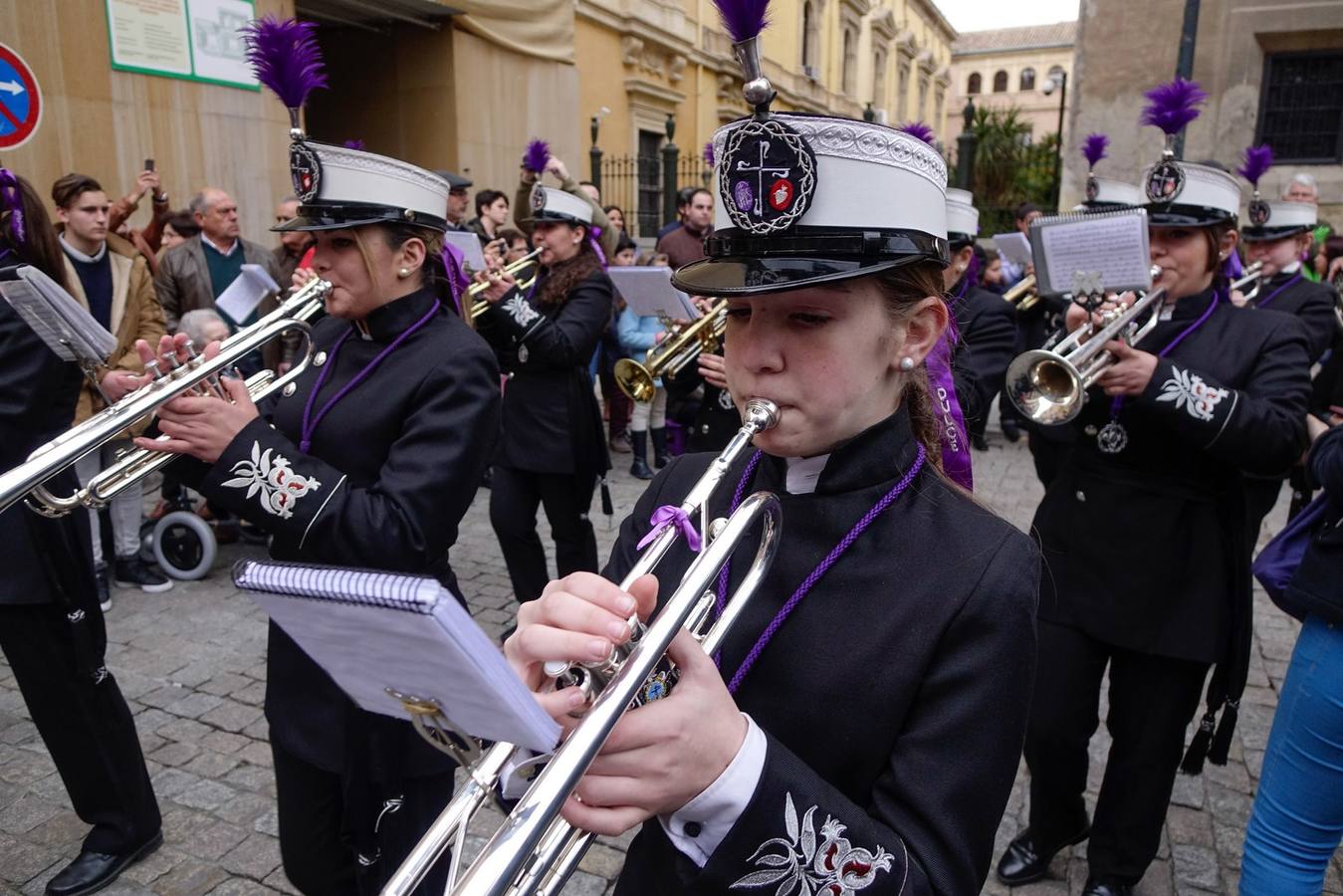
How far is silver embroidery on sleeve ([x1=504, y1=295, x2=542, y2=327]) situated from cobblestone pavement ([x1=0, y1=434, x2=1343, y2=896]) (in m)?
1.87

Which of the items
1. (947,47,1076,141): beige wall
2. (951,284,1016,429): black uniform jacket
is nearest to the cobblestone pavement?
(951,284,1016,429): black uniform jacket

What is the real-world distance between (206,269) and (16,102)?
169cm

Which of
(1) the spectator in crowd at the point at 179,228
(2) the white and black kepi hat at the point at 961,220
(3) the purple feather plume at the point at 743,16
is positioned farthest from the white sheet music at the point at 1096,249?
(1) the spectator in crowd at the point at 179,228

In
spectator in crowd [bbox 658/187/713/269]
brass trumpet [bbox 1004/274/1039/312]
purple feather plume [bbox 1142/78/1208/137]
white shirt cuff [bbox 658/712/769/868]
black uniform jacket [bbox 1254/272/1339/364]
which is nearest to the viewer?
white shirt cuff [bbox 658/712/769/868]

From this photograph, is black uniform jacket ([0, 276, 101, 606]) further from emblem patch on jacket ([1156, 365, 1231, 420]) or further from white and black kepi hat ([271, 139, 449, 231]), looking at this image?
emblem patch on jacket ([1156, 365, 1231, 420])

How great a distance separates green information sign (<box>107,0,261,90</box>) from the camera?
372 inches

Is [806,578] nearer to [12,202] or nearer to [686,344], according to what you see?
[12,202]

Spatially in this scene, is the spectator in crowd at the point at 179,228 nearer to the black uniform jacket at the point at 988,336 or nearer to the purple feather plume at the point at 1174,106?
the black uniform jacket at the point at 988,336

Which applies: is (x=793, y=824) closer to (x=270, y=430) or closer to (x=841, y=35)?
(x=270, y=430)

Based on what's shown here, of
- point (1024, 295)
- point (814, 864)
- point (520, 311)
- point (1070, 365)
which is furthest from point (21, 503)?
point (1024, 295)

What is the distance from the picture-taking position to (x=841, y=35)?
127ft

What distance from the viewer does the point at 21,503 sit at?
315 cm

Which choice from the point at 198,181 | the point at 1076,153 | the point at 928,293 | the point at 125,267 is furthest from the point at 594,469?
the point at 1076,153

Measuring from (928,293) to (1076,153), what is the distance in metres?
16.7
